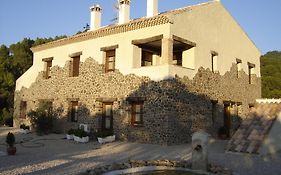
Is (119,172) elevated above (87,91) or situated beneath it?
situated beneath

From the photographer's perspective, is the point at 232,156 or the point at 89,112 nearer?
the point at 232,156

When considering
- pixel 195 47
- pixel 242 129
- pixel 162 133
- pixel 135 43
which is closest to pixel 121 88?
pixel 135 43

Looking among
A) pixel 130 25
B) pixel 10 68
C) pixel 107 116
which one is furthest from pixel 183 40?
pixel 10 68

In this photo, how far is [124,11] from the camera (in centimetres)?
1872

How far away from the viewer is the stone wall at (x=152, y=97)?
14078 mm

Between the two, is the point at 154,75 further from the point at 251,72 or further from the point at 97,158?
the point at 251,72

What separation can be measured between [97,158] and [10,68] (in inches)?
900

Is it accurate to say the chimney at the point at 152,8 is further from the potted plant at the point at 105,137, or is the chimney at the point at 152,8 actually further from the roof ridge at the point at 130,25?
the potted plant at the point at 105,137

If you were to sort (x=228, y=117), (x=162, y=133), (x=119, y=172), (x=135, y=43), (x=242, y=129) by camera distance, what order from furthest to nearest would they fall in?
(x=228, y=117) → (x=135, y=43) → (x=162, y=133) → (x=242, y=129) → (x=119, y=172)

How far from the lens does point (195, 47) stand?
16.0 metres

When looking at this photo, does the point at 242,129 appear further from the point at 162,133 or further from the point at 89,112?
the point at 89,112

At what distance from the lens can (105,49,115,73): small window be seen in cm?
1706

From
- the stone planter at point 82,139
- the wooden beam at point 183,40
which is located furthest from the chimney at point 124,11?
the stone planter at point 82,139

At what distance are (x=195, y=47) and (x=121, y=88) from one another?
4637 mm
